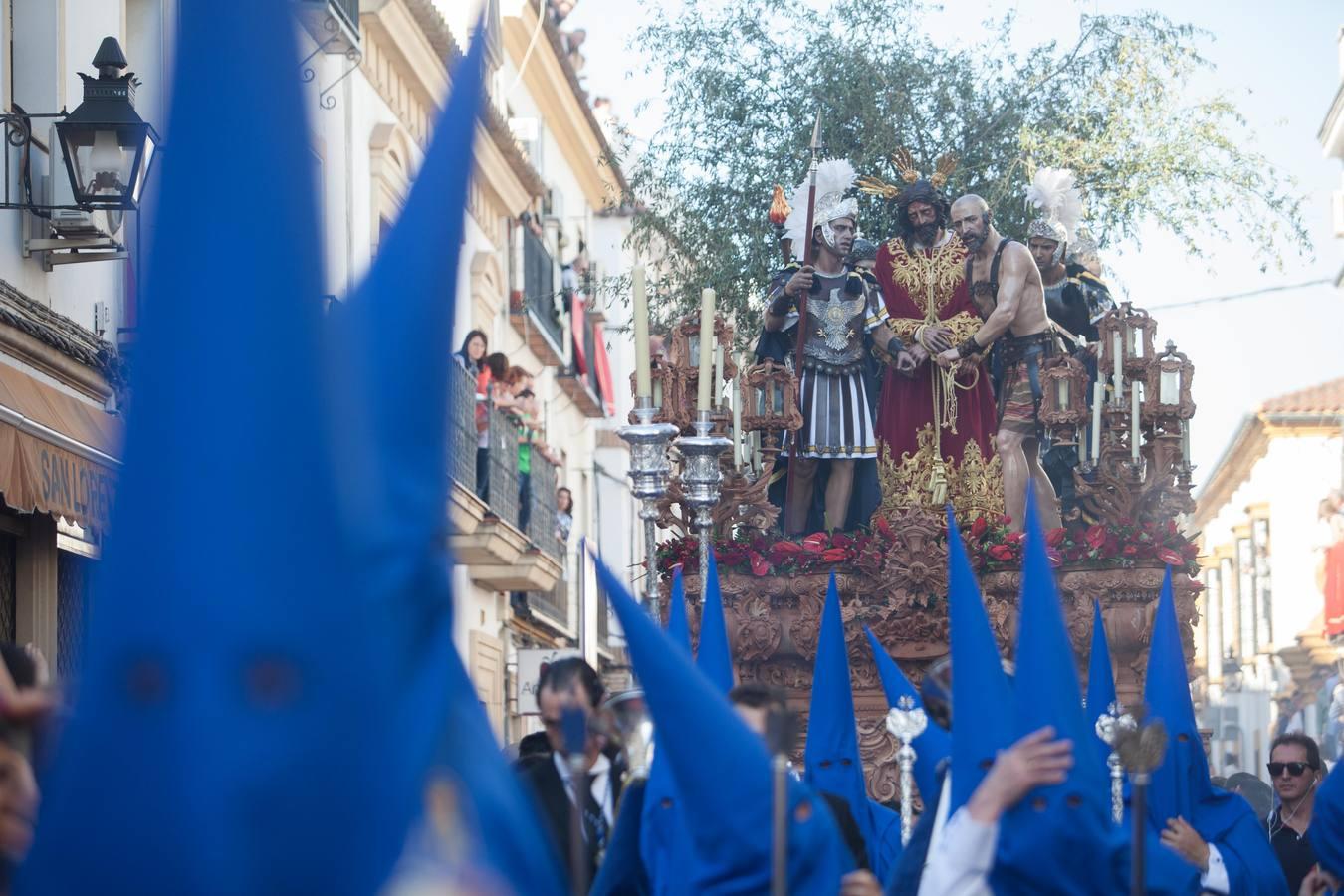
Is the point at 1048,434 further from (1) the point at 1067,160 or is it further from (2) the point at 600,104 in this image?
(2) the point at 600,104

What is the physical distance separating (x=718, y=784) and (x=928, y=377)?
798 cm

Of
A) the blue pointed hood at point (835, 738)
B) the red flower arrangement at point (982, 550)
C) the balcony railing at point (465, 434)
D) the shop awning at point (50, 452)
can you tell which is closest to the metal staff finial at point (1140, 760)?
the blue pointed hood at point (835, 738)

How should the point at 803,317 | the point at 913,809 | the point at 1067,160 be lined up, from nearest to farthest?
the point at 913,809, the point at 803,317, the point at 1067,160

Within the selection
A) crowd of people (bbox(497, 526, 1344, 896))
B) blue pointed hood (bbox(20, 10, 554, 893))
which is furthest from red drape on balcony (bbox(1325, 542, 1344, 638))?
blue pointed hood (bbox(20, 10, 554, 893))

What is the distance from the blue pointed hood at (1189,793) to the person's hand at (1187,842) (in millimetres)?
166

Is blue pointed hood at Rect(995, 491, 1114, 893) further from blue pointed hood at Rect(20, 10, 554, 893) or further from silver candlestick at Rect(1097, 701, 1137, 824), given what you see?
silver candlestick at Rect(1097, 701, 1137, 824)

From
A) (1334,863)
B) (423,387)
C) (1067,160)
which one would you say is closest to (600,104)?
(1067,160)

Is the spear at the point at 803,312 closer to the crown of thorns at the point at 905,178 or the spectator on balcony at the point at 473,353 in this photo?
the crown of thorns at the point at 905,178

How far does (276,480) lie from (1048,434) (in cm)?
1010

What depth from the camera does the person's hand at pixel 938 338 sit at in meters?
12.0

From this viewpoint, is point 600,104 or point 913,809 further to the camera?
point 600,104

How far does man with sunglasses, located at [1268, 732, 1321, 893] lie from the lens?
7.85 meters

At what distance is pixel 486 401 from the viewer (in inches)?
853

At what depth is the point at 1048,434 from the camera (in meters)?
12.2
